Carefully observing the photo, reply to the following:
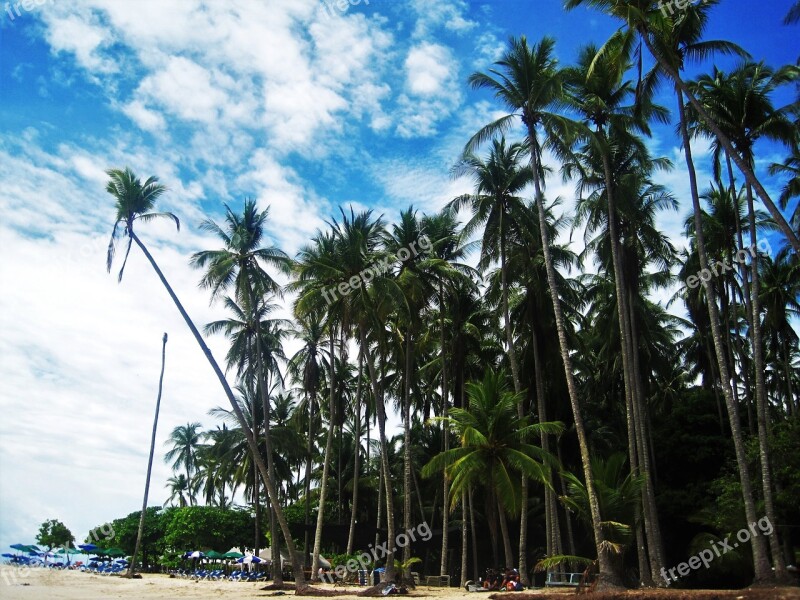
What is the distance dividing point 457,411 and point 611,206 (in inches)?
366

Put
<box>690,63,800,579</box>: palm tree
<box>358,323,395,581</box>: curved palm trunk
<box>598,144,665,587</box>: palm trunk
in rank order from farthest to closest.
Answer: <box>358,323,395,581</box>: curved palm trunk < <box>598,144,665,587</box>: palm trunk < <box>690,63,800,579</box>: palm tree

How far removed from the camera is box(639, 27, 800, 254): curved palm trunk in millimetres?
17688

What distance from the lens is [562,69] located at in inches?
958

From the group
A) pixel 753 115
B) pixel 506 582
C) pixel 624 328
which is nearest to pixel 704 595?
pixel 506 582

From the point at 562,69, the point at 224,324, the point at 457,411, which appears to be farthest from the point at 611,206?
the point at 224,324

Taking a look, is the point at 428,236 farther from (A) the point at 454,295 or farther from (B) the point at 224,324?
(B) the point at 224,324

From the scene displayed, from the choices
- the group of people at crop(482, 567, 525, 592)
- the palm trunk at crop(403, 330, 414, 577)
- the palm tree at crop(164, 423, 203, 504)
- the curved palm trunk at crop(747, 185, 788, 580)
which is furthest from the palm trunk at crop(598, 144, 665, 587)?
the palm tree at crop(164, 423, 203, 504)

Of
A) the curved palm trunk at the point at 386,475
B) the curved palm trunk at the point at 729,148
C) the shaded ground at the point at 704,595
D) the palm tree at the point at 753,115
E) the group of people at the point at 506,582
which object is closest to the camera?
the shaded ground at the point at 704,595

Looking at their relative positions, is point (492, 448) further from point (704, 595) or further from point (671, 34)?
point (671, 34)

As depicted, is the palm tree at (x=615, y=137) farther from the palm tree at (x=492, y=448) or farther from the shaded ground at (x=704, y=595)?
the shaded ground at (x=704, y=595)

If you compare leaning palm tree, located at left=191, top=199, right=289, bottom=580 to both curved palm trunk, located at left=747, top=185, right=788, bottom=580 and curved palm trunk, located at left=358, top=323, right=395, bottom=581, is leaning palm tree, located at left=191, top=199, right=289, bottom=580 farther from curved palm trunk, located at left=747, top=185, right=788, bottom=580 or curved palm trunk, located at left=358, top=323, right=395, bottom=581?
curved palm trunk, located at left=747, top=185, right=788, bottom=580

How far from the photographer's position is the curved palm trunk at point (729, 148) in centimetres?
1769

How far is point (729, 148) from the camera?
18.4 meters

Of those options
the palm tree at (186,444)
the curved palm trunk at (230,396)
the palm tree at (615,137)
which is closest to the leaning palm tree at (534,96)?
A: the palm tree at (615,137)
